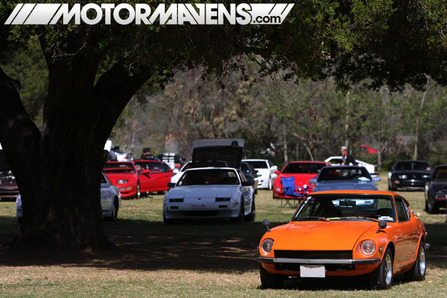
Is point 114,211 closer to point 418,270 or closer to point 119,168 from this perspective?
point 119,168

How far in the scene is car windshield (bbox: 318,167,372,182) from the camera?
26.2 m

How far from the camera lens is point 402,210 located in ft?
40.4

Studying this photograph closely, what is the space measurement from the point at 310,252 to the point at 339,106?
4991 cm

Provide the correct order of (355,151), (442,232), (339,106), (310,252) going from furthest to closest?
(355,151)
(339,106)
(442,232)
(310,252)

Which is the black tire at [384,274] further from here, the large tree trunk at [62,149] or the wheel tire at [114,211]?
the wheel tire at [114,211]

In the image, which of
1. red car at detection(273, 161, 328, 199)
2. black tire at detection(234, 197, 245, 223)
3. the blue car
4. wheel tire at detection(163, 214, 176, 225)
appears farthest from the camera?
red car at detection(273, 161, 328, 199)

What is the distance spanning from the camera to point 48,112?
16.5 metres

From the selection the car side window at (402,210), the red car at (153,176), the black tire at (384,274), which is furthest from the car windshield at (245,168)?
the black tire at (384,274)

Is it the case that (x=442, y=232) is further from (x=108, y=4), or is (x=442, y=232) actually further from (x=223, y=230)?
(x=108, y=4)

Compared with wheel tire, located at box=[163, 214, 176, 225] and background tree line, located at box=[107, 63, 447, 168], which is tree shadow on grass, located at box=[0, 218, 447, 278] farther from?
background tree line, located at box=[107, 63, 447, 168]

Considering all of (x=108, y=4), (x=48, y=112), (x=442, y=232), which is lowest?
(x=442, y=232)

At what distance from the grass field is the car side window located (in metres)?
0.87

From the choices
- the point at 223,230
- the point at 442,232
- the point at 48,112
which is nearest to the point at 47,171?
the point at 48,112

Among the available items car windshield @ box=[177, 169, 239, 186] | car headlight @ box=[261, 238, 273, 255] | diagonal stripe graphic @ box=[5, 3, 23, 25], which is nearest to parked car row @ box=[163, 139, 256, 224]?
car windshield @ box=[177, 169, 239, 186]
